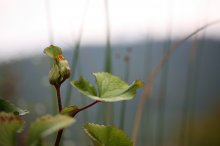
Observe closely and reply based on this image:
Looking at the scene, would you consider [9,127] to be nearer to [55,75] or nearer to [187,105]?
[55,75]

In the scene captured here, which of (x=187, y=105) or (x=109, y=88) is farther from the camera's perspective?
(x=187, y=105)

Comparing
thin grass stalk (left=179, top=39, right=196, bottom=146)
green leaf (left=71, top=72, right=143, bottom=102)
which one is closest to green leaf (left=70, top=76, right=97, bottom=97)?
green leaf (left=71, top=72, right=143, bottom=102)

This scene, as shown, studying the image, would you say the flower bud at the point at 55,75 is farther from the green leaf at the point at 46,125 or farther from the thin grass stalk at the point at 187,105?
the thin grass stalk at the point at 187,105

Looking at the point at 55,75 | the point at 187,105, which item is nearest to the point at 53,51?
the point at 55,75

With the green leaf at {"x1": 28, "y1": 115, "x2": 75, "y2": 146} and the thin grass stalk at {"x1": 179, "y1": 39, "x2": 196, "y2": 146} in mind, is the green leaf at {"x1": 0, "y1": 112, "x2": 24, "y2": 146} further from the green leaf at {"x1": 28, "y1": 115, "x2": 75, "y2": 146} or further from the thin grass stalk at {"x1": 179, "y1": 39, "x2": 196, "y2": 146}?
the thin grass stalk at {"x1": 179, "y1": 39, "x2": 196, "y2": 146}

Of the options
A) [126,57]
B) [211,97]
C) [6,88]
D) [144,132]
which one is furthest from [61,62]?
[211,97]

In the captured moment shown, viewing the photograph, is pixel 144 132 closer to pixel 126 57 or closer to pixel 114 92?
pixel 126 57

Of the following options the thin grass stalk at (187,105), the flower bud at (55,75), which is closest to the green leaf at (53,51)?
the flower bud at (55,75)
